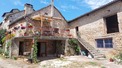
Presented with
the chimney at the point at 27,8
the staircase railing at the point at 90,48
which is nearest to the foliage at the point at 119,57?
the staircase railing at the point at 90,48

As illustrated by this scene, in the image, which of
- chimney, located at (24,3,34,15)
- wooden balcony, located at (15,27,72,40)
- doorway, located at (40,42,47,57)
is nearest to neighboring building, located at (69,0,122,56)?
wooden balcony, located at (15,27,72,40)

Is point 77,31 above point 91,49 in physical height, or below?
above

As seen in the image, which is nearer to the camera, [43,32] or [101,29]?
[43,32]

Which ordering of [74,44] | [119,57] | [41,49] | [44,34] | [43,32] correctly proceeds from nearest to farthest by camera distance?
[119,57] < [44,34] < [43,32] < [74,44] < [41,49]

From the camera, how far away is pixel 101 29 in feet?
48.1

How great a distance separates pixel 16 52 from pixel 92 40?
9.92m

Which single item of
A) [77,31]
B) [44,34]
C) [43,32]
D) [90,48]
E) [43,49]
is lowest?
[43,49]

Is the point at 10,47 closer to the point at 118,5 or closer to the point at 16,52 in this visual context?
the point at 16,52

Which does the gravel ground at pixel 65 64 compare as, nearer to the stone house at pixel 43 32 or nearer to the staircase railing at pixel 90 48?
the staircase railing at pixel 90 48

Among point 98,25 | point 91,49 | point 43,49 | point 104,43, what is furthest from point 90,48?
point 43,49

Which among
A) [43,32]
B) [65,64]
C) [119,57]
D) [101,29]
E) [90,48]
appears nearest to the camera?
[65,64]

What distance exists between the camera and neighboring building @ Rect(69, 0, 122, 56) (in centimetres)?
1299

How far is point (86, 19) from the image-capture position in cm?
1700

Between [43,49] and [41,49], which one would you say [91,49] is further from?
[41,49]
